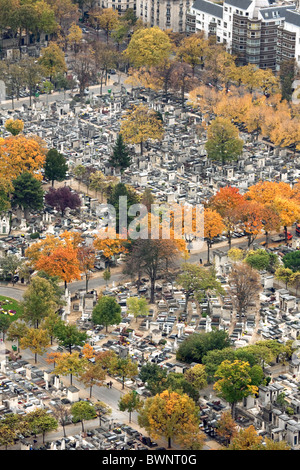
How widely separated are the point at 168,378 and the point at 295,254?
3249 centimetres

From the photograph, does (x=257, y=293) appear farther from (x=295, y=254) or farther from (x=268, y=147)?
(x=268, y=147)

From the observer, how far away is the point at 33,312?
145 meters

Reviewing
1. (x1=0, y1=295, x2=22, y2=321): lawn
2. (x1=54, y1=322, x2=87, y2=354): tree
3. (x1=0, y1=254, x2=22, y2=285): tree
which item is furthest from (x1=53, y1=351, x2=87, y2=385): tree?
(x1=0, y1=254, x2=22, y2=285): tree

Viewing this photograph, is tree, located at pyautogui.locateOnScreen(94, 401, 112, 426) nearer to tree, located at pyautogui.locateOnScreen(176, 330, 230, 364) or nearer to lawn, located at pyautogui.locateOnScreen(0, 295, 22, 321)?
tree, located at pyautogui.locateOnScreen(176, 330, 230, 364)

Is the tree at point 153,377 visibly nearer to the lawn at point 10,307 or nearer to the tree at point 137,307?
the tree at point 137,307

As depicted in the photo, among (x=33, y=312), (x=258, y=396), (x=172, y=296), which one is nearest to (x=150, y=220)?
(x=172, y=296)

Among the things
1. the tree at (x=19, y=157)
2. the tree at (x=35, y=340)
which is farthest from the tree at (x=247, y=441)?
the tree at (x=19, y=157)

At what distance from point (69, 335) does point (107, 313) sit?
6.88 meters

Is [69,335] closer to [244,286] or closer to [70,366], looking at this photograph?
[70,366]

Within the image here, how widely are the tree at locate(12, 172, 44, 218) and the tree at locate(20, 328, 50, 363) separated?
3466cm

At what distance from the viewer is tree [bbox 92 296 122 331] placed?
146250 mm

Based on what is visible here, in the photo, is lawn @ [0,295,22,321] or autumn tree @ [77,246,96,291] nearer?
lawn @ [0,295,22,321]

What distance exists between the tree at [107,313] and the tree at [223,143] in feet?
158

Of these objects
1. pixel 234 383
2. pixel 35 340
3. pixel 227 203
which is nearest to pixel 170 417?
pixel 234 383
